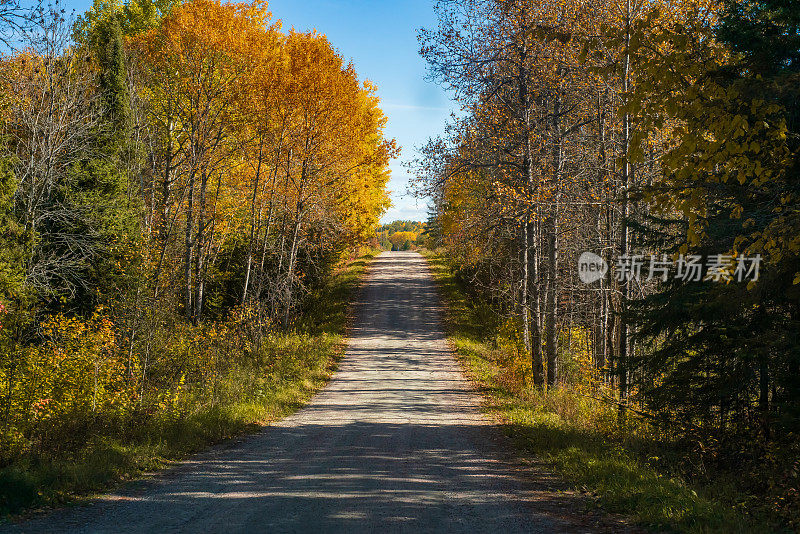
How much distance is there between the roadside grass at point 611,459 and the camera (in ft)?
18.9

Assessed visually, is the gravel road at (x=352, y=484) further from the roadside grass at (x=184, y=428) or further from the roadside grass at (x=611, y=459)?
the roadside grass at (x=611, y=459)

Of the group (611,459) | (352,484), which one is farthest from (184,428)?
(611,459)

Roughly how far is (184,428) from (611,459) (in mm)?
7041

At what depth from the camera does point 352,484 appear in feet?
23.1

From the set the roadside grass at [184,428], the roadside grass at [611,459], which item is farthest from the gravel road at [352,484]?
the roadside grass at [611,459]

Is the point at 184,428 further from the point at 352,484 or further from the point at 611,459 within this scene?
the point at 611,459

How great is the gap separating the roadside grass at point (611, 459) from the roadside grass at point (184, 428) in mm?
5170

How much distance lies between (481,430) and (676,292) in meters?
4.43

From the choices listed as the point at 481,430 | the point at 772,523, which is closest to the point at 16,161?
the point at 481,430

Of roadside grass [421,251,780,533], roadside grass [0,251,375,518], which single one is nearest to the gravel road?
roadside grass [0,251,375,518]

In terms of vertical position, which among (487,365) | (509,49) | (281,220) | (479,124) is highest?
(509,49)

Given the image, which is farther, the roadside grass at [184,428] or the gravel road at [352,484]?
the roadside grass at [184,428]

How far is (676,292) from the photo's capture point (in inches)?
377

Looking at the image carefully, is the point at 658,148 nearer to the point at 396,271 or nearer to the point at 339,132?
the point at 339,132
